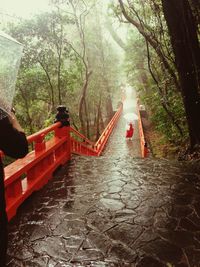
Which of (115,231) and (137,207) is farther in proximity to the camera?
(137,207)

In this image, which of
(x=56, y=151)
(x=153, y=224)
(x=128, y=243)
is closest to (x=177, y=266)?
(x=128, y=243)

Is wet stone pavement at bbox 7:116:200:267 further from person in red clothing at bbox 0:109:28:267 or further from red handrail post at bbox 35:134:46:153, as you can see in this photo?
person in red clothing at bbox 0:109:28:267

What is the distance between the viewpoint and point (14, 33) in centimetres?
1795

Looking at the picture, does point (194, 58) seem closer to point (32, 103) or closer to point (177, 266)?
point (177, 266)

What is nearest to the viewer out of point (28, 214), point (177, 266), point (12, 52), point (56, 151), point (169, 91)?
point (12, 52)

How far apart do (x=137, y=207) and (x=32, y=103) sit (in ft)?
60.8

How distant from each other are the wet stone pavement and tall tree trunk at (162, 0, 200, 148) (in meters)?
2.40

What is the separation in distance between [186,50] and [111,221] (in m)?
6.07

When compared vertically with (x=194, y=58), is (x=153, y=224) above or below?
below

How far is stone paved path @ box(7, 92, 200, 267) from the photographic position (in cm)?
408

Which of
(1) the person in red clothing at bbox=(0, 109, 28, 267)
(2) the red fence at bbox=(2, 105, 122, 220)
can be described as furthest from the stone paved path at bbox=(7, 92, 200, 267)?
(1) the person in red clothing at bbox=(0, 109, 28, 267)

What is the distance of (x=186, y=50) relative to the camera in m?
8.97

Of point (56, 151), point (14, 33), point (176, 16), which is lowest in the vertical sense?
point (56, 151)

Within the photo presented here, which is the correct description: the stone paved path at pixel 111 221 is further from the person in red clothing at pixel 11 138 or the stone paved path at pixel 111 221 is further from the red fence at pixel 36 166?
the person in red clothing at pixel 11 138
